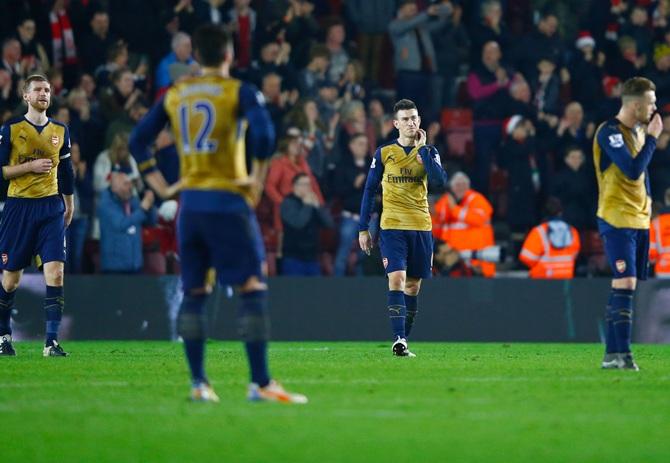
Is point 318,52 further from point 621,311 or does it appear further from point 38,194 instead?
point 621,311

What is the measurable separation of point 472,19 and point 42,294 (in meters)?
8.98

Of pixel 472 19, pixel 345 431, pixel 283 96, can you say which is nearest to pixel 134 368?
pixel 345 431

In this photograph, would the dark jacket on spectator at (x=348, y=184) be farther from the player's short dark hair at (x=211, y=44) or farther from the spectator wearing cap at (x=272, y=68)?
the player's short dark hair at (x=211, y=44)

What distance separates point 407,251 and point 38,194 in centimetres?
371

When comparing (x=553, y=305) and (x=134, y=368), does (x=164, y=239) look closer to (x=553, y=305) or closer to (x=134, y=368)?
(x=553, y=305)

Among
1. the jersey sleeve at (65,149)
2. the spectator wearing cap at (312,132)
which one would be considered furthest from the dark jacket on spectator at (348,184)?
the jersey sleeve at (65,149)

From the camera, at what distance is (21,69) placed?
63.5ft

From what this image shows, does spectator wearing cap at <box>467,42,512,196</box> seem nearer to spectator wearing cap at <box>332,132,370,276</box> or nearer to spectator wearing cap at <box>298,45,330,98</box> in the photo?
spectator wearing cap at <box>332,132,370,276</box>

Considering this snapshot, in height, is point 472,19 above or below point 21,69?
above

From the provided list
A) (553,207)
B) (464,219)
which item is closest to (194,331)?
(464,219)

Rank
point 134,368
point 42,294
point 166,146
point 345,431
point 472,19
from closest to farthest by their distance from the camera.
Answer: point 345,431 < point 134,368 < point 42,294 < point 166,146 < point 472,19

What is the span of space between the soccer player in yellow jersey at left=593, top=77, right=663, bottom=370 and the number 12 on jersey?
3.95 metres

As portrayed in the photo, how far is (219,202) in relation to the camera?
8516 mm

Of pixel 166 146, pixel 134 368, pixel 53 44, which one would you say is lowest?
pixel 134 368
